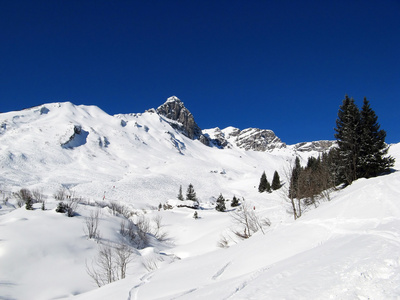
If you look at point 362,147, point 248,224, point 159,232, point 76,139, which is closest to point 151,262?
point 248,224

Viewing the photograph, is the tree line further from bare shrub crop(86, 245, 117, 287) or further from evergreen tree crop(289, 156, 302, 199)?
bare shrub crop(86, 245, 117, 287)

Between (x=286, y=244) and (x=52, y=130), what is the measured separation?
10857 cm

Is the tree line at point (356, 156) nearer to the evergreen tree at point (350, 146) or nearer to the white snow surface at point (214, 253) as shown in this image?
the evergreen tree at point (350, 146)

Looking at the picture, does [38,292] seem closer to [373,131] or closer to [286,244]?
[286,244]

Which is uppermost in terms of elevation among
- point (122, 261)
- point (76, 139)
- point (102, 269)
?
point (76, 139)

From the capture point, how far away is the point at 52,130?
3752 inches

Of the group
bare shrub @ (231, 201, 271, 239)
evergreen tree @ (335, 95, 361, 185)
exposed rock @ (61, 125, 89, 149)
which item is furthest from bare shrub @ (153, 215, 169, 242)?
exposed rock @ (61, 125, 89, 149)

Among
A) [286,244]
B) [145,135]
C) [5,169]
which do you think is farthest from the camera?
[145,135]

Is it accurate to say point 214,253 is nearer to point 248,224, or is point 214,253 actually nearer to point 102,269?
point 102,269

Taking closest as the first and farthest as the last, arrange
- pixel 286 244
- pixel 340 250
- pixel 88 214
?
pixel 340 250, pixel 286 244, pixel 88 214

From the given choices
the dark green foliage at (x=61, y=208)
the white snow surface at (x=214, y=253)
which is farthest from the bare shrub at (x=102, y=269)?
the dark green foliage at (x=61, y=208)

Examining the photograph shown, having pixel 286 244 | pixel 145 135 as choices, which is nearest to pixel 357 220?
pixel 286 244

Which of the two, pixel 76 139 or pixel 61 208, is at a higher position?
pixel 76 139

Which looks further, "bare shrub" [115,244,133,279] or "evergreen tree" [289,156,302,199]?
"evergreen tree" [289,156,302,199]
